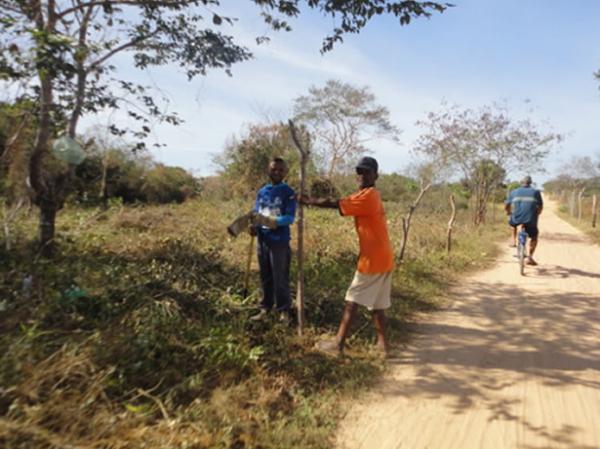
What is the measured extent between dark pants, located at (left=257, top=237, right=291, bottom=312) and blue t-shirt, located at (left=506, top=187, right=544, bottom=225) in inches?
213

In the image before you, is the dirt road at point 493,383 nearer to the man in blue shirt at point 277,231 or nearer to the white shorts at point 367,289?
the white shorts at point 367,289

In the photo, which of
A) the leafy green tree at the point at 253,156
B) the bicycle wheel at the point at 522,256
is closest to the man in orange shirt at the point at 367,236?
the bicycle wheel at the point at 522,256

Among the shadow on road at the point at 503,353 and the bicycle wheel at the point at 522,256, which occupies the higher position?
the bicycle wheel at the point at 522,256

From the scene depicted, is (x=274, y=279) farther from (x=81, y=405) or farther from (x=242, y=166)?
(x=242, y=166)

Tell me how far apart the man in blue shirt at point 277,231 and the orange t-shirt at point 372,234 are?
27.9 inches

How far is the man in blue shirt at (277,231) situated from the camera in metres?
3.85

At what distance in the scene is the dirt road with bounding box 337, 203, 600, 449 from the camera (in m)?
2.56

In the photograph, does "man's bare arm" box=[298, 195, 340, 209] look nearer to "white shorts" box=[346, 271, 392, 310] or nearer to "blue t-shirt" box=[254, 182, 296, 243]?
"blue t-shirt" box=[254, 182, 296, 243]

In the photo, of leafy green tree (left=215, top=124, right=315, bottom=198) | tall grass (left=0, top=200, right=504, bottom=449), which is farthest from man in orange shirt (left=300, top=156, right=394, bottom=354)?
leafy green tree (left=215, top=124, right=315, bottom=198)

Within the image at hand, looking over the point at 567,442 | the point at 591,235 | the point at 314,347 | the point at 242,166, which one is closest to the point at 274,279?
the point at 314,347

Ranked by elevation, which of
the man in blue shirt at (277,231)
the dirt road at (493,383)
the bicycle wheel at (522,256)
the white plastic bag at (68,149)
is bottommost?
the dirt road at (493,383)

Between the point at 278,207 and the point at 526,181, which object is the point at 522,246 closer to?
the point at 526,181

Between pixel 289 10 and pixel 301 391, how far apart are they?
447cm

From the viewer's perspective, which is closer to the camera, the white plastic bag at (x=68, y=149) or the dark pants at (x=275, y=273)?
the dark pants at (x=275, y=273)
